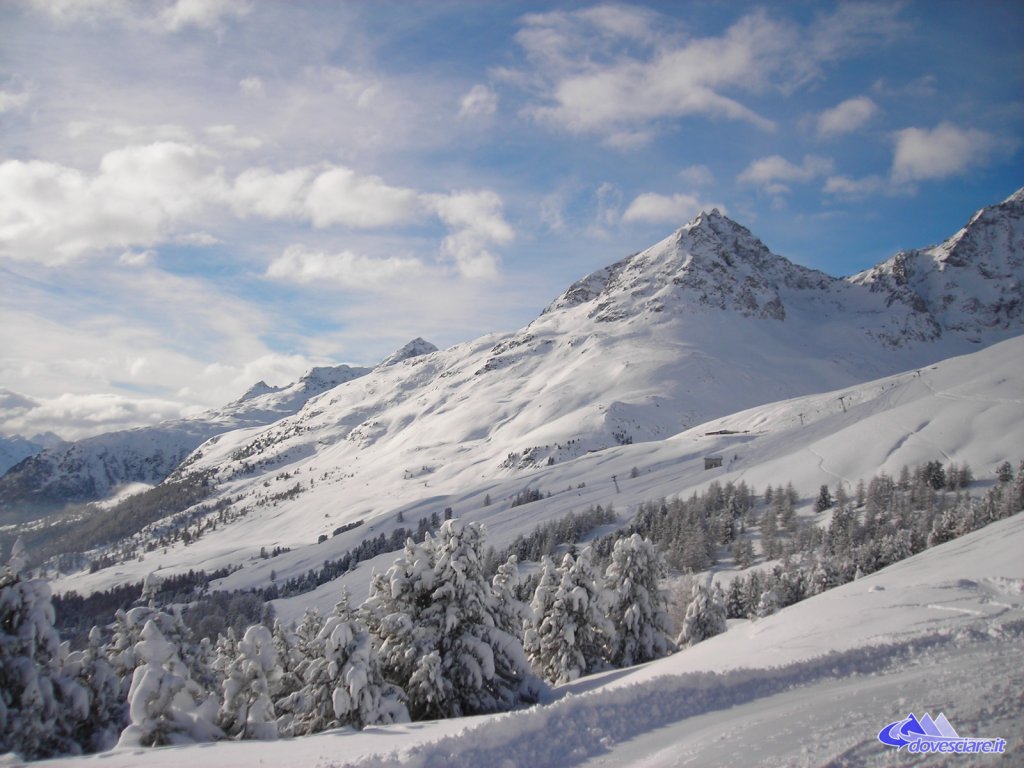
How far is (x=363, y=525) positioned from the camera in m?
167

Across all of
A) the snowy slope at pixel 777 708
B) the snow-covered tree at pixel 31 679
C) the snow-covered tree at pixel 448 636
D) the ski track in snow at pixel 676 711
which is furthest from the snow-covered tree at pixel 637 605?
the snow-covered tree at pixel 31 679

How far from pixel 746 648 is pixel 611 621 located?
1441 cm

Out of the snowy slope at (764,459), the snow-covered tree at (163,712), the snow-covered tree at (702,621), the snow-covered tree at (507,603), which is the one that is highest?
the snow-covered tree at (163,712)

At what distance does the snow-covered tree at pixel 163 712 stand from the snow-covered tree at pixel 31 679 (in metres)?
2.52

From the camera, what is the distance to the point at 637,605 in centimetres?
3155

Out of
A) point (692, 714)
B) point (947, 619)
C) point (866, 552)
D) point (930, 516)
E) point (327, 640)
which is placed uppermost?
point (327, 640)

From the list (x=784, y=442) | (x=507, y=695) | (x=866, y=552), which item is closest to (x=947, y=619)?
(x=507, y=695)

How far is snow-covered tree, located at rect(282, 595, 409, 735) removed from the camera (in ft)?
59.6

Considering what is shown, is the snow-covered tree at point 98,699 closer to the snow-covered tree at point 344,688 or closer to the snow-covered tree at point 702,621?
the snow-covered tree at point 344,688

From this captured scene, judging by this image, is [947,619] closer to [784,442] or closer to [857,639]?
[857,639]

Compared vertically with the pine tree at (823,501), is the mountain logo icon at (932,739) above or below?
above

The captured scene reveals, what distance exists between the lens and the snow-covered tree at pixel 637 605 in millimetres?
30703

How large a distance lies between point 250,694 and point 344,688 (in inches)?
138

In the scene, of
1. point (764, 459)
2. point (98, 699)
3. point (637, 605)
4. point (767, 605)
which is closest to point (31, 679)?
point (98, 699)
